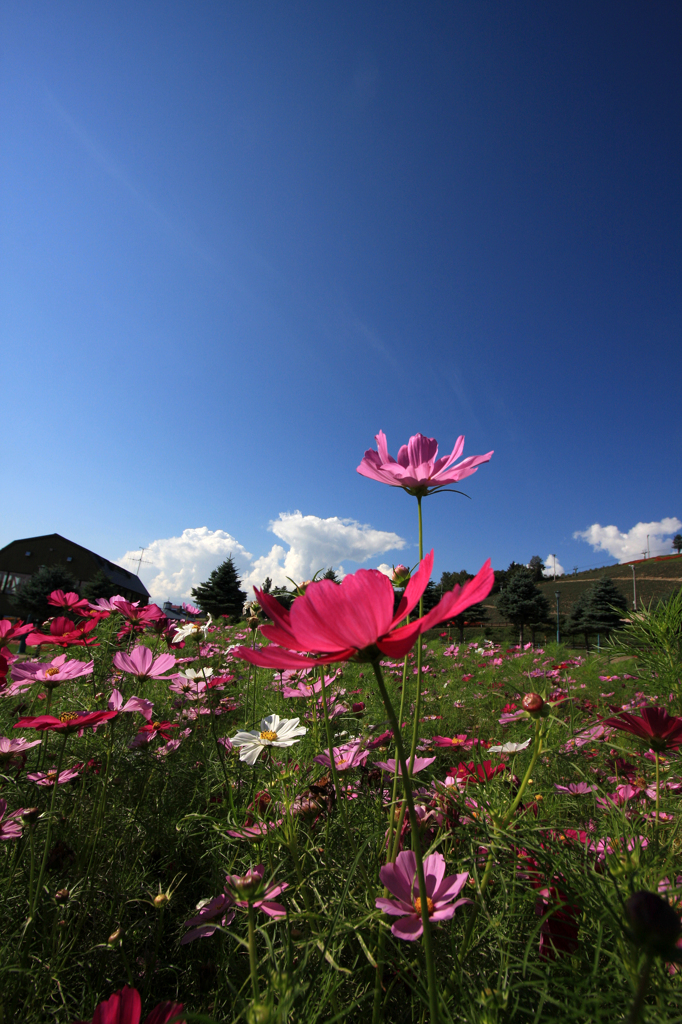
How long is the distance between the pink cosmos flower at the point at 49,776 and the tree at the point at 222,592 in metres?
20.8

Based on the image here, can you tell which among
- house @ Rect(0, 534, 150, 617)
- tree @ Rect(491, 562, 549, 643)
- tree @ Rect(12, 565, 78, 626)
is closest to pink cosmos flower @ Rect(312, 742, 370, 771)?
tree @ Rect(12, 565, 78, 626)

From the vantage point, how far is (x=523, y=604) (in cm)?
2212

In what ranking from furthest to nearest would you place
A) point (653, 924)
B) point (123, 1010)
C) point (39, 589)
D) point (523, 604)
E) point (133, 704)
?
point (523, 604) → point (39, 589) → point (133, 704) → point (123, 1010) → point (653, 924)

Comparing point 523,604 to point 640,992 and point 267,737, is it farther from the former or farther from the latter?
point 640,992

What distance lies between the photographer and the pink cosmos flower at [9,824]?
29.4 inches

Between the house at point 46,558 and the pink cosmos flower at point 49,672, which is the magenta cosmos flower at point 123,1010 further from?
the house at point 46,558

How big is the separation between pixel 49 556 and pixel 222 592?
46.3ft

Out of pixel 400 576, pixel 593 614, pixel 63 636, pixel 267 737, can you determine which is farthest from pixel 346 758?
pixel 593 614

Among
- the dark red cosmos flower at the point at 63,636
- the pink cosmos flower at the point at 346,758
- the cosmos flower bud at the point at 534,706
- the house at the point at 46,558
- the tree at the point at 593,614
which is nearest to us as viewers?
the cosmos flower bud at the point at 534,706

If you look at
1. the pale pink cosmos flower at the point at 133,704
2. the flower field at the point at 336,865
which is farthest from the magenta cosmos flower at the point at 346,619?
the pale pink cosmos flower at the point at 133,704

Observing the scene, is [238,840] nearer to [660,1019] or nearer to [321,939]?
[321,939]

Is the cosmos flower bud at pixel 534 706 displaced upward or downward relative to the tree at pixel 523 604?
downward

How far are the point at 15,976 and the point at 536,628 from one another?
25.1 m

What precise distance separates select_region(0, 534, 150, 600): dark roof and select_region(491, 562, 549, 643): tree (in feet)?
71.5
